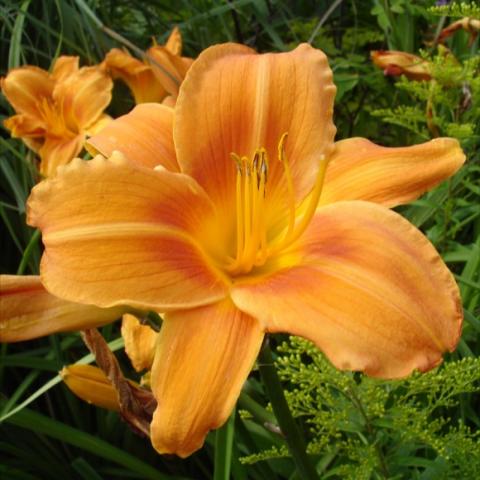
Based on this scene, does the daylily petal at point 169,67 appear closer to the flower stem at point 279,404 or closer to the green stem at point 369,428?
the green stem at point 369,428

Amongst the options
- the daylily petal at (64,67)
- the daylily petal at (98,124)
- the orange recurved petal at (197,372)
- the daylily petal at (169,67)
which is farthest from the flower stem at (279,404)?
the daylily petal at (64,67)

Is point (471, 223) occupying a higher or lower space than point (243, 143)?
lower

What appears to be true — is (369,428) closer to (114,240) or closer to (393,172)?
(393,172)

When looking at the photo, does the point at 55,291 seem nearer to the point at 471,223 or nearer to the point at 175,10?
the point at 471,223

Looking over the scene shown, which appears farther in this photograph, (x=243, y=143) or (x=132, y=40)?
(x=132, y=40)

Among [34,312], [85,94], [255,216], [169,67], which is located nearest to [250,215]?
[255,216]

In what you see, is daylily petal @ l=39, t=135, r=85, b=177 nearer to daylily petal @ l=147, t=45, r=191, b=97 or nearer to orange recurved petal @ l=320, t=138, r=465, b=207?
daylily petal @ l=147, t=45, r=191, b=97

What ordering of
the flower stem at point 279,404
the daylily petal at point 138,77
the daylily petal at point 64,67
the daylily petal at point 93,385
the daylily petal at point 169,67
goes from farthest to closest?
the daylily petal at point 64,67 < the daylily petal at point 138,77 < the daylily petal at point 169,67 < the daylily petal at point 93,385 < the flower stem at point 279,404

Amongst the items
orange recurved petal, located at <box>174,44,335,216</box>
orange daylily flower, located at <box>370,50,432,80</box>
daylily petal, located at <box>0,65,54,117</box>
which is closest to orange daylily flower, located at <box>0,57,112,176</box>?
daylily petal, located at <box>0,65,54,117</box>

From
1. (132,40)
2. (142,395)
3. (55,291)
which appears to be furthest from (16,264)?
(55,291)
